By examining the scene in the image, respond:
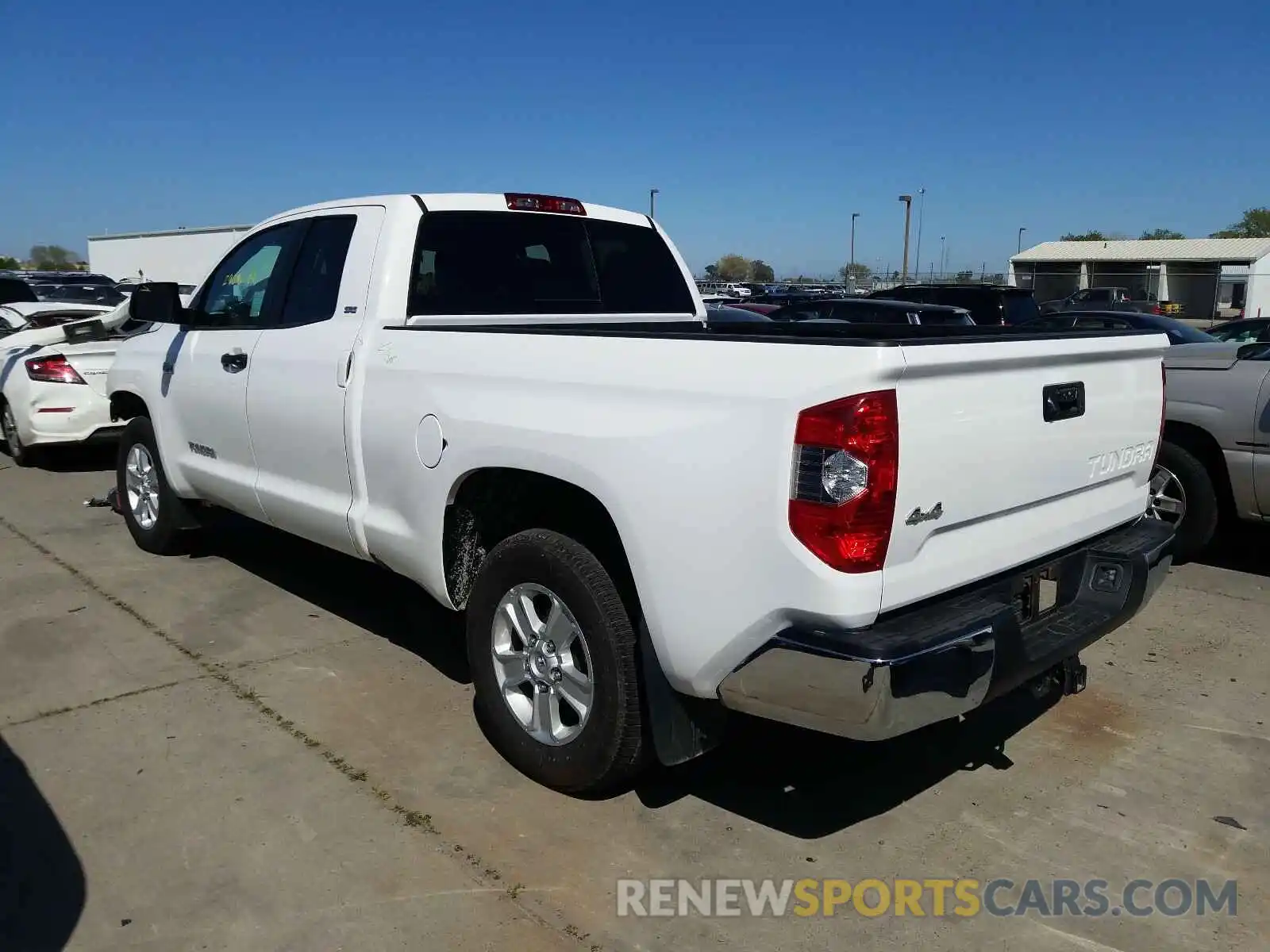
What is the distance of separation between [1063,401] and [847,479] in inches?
40.3

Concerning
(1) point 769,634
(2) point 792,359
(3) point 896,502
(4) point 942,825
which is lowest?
(4) point 942,825

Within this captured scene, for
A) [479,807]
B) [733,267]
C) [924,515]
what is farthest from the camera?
[733,267]

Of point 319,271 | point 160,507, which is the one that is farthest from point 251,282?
point 160,507

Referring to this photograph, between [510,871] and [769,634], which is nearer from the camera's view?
[769,634]

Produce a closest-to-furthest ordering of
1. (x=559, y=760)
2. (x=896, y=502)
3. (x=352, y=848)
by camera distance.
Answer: (x=896, y=502), (x=352, y=848), (x=559, y=760)

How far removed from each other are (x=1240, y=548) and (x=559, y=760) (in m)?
5.61

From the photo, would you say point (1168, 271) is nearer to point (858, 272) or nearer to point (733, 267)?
point (858, 272)

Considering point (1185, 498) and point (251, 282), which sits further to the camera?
point (1185, 498)

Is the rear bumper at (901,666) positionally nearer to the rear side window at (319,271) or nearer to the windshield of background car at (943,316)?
the rear side window at (319,271)

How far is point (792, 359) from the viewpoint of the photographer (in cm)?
270

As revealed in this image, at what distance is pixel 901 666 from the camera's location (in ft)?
8.59

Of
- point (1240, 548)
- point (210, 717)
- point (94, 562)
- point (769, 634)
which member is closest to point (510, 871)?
point (769, 634)

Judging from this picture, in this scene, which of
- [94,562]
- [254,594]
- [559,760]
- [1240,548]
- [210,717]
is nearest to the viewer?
[559,760]

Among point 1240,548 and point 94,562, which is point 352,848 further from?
point 1240,548
